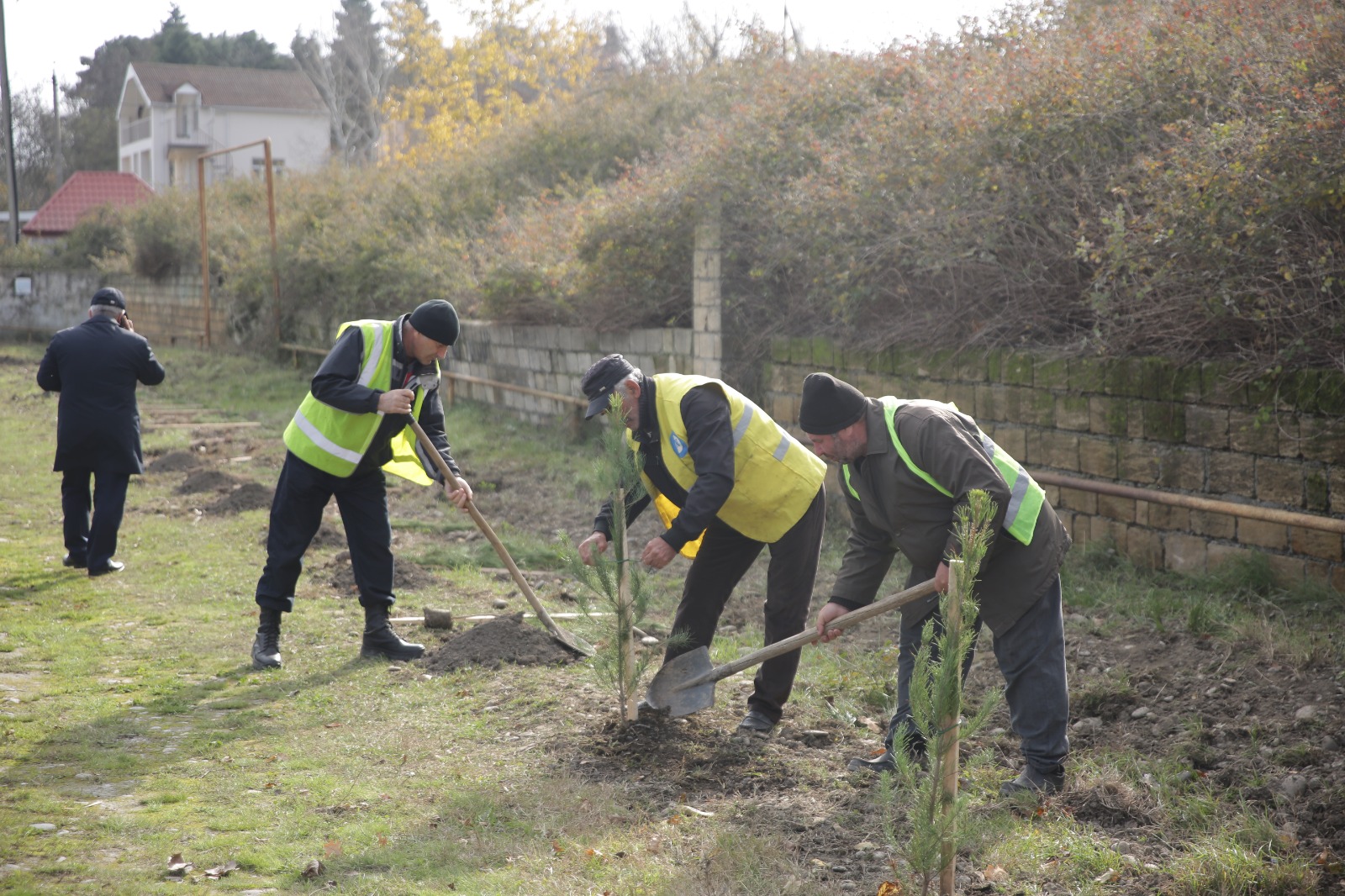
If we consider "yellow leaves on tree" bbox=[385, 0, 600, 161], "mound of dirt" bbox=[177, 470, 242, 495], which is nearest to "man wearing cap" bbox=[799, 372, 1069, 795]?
"mound of dirt" bbox=[177, 470, 242, 495]

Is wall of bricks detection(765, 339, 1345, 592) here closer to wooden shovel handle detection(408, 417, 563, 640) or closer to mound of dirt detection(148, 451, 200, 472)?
wooden shovel handle detection(408, 417, 563, 640)

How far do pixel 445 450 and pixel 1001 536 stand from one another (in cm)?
319

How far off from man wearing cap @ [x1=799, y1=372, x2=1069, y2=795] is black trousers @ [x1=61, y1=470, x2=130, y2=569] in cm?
546

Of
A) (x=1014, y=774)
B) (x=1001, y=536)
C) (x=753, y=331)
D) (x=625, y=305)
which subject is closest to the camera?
(x=1001, y=536)

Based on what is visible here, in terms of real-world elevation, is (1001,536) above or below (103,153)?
below

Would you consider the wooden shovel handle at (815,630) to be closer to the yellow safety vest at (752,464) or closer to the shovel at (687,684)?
the shovel at (687,684)

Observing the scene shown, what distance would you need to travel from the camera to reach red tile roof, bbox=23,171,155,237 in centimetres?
4122

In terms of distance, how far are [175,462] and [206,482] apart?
1.52 metres

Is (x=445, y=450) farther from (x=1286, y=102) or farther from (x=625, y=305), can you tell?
(x=625, y=305)

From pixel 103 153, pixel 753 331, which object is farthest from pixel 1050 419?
pixel 103 153

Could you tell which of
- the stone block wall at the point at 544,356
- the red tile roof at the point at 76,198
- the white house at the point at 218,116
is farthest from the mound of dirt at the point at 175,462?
the white house at the point at 218,116

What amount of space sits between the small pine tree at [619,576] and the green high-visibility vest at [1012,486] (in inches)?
41.1

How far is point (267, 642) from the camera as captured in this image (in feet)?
19.3

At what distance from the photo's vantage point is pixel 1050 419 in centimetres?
715
